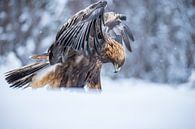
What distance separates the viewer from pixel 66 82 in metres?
2.60

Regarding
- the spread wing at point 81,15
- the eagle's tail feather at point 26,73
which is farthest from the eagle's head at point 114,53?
the eagle's tail feather at point 26,73

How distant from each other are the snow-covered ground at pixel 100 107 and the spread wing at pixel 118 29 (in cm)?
23

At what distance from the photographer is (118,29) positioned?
266 cm

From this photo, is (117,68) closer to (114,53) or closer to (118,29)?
(114,53)

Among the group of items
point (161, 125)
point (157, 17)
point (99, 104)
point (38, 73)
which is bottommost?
point (161, 125)

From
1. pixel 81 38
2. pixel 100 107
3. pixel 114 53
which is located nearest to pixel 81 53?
pixel 81 38

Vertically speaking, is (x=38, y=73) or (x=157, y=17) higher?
(x=157, y=17)

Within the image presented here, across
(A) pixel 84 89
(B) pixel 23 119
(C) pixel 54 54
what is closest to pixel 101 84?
(A) pixel 84 89

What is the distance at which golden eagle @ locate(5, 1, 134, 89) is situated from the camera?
260cm

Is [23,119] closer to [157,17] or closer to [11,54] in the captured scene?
[11,54]

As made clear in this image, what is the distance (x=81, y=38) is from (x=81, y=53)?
83mm

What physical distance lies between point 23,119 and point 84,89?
372 mm

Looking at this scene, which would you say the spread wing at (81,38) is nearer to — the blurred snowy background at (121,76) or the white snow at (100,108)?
the blurred snowy background at (121,76)

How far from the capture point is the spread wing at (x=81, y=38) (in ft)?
8.49
